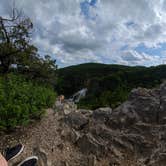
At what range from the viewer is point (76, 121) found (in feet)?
23.5

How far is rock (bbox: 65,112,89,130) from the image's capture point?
23.2ft

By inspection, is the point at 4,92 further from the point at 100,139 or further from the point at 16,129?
the point at 100,139

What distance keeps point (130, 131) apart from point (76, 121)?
65.0 inches

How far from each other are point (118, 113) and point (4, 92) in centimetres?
315

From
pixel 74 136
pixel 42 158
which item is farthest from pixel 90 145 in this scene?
pixel 42 158

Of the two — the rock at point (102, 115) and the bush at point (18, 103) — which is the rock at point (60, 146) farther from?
the rock at point (102, 115)

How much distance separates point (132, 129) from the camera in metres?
6.34

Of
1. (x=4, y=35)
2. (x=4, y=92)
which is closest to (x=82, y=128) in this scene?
(x=4, y=92)

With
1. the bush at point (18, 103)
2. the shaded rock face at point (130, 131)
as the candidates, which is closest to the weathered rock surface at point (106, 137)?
the shaded rock face at point (130, 131)

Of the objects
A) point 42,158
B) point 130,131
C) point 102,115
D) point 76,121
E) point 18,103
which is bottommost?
point 42,158

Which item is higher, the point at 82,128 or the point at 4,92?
the point at 4,92

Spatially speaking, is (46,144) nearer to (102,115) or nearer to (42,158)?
(42,158)

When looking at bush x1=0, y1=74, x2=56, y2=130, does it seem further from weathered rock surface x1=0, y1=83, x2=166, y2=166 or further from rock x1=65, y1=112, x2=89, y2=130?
rock x1=65, y1=112, x2=89, y2=130

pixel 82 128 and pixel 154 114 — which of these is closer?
pixel 154 114
